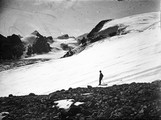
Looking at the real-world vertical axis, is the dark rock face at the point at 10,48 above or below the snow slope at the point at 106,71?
above

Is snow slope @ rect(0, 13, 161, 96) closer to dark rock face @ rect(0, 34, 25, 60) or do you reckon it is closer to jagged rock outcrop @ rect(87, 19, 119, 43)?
jagged rock outcrop @ rect(87, 19, 119, 43)

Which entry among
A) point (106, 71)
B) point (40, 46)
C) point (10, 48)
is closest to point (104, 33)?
point (106, 71)

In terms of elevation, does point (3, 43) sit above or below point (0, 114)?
above

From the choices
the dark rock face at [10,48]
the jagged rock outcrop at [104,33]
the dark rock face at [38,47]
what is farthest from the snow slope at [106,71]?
the dark rock face at [38,47]

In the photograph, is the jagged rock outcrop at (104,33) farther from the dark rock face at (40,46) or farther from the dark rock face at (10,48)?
the dark rock face at (10,48)

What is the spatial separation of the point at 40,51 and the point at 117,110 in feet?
315

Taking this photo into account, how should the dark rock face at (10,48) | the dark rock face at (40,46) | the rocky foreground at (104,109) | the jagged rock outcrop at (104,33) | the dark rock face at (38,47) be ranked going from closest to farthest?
1. the rocky foreground at (104,109)
2. the jagged rock outcrop at (104,33)
3. the dark rock face at (10,48)
4. the dark rock face at (38,47)
5. the dark rock face at (40,46)

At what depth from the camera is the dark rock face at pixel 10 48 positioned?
8594 centimetres

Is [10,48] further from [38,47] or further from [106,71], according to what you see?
[106,71]

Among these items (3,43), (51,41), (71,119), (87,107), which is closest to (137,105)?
(87,107)

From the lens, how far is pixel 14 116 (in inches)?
394

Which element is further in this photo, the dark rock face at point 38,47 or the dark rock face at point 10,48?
the dark rock face at point 38,47

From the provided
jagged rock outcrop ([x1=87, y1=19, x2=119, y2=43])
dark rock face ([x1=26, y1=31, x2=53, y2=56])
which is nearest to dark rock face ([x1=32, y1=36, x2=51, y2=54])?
dark rock face ([x1=26, y1=31, x2=53, y2=56])

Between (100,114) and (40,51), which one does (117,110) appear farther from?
(40,51)
